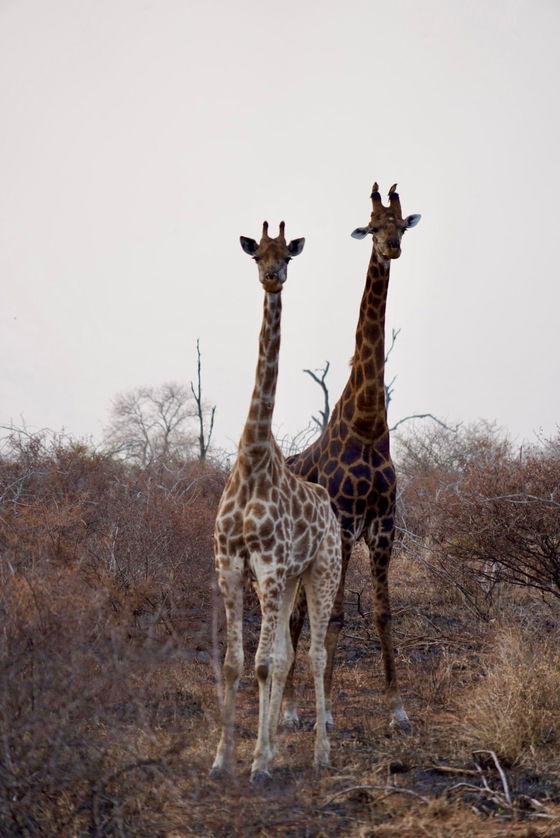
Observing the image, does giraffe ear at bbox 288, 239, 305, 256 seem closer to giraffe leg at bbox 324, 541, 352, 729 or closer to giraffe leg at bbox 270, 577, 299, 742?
giraffe leg at bbox 270, 577, 299, 742

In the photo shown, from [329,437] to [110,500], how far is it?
526cm

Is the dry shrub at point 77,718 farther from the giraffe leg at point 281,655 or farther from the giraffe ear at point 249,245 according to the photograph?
the giraffe ear at point 249,245

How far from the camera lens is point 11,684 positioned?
385cm

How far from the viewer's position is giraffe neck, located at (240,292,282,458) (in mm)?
5750

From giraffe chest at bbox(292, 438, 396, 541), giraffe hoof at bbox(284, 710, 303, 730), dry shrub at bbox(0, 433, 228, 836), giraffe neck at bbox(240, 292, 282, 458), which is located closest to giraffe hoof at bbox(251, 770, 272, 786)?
dry shrub at bbox(0, 433, 228, 836)

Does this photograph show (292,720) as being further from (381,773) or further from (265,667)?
(265,667)

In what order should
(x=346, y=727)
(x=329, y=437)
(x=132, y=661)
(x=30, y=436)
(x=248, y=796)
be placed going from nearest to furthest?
1. (x=132, y=661)
2. (x=248, y=796)
3. (x=346, y=727)
4. (x=329, y=437)
5. (x=30, y=436)

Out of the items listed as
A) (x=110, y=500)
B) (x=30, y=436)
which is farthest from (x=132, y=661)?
(x=30, y=436)

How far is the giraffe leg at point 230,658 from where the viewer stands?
5262 millimetres

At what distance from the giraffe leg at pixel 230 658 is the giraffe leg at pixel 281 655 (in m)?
0.31

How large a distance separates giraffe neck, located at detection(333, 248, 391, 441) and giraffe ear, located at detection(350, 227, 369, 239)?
A: 0.60ft

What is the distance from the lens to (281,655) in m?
5.81

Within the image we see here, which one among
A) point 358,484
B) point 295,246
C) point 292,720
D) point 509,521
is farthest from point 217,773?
point 509,521

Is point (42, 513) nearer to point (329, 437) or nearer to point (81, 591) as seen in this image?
point (329, 437)
